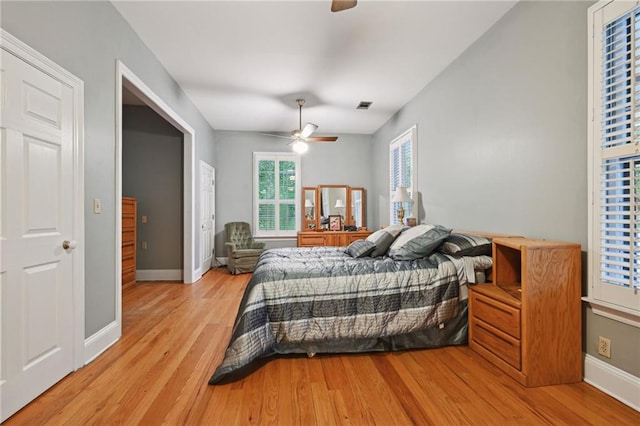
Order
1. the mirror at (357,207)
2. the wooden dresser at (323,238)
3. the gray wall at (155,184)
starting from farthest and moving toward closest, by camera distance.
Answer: the mirror at (357,207) < the wooden dresser at (323,238) < the gray wall at (155,184)

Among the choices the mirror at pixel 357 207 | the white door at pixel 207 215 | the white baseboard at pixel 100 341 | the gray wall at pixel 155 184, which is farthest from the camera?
the mirror at pixel 357 207

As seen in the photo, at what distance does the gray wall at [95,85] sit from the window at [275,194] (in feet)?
11.8

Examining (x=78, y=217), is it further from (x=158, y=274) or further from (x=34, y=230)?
(x=158, y=274)

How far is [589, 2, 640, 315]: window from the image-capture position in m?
1.63

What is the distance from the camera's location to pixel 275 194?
21.1ft

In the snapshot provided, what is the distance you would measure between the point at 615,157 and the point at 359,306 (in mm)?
1796

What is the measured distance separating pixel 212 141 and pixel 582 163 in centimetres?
571

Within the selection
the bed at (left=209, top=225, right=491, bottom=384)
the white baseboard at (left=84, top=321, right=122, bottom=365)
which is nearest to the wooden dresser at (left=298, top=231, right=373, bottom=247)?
the bed at (left=209, top=225, right=491, bottom=384)

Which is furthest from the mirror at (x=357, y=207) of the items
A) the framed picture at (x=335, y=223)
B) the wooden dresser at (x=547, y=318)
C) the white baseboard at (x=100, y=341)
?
the white baseboard at (x=100, y=341)

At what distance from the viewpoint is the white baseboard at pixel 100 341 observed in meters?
2.22

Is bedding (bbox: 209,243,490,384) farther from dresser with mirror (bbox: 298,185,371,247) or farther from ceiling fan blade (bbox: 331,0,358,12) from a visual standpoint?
dresser with mirror (bbox: 298,185,371,247)

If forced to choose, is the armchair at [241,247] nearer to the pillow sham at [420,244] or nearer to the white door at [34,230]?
the pillow sham at [420,244]

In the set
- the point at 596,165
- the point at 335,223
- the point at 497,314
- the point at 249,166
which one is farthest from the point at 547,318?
the point at 249,166

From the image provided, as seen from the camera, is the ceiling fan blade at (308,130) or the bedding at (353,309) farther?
the ceiling fan blade at (308,130)
